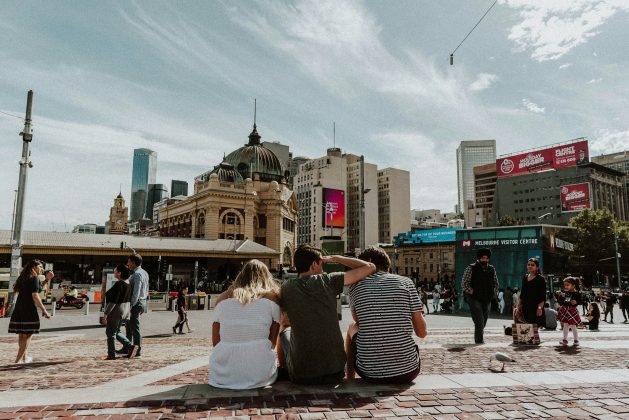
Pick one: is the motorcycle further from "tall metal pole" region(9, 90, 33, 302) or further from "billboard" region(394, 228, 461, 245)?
"billboard" region(394, 228, 461, 245)

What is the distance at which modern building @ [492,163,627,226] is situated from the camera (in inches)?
4301

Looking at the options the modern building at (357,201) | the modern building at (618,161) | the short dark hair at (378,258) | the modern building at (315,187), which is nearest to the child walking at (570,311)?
the short dark hair at (378,258)

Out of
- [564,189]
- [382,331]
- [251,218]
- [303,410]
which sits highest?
[564,189]

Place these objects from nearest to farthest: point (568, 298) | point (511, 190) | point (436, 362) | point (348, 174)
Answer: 1. point (436, 362)
2. point (568, 298)
3. point (511, 190)
4. point (348, 174)

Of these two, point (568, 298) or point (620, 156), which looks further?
point (620, 156)

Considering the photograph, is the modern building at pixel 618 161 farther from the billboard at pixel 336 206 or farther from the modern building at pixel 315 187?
the billboard at pixel 336 206

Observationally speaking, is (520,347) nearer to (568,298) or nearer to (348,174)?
(568,298)

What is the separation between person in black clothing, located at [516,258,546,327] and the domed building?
204ft

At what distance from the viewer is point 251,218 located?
72625mm

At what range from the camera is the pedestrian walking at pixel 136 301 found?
8.52m

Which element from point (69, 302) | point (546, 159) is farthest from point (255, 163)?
point (546, 159)

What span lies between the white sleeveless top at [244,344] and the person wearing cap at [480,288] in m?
5.95

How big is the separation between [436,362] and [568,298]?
15.3 feet

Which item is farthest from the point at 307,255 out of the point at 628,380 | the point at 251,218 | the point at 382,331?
the point at 251,218
